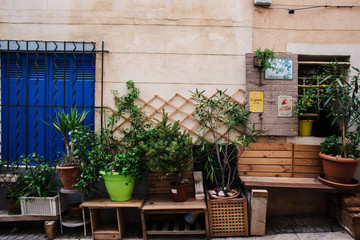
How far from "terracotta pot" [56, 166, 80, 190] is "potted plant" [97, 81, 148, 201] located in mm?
299

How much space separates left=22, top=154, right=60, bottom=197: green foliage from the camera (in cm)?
267

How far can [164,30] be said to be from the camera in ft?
10.1

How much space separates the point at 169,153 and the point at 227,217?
959mm

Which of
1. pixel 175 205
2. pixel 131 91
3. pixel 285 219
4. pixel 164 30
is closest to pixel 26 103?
pixel 131 91

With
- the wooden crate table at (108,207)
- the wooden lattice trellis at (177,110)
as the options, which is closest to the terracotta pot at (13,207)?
the wooden crate table at (108,207)

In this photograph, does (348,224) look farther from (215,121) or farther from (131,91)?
(131,91)

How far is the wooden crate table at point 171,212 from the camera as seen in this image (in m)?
2.52

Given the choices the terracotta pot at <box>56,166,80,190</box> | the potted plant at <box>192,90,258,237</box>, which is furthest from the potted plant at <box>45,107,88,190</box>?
the potted plant at <box>192,90,258,237</box>

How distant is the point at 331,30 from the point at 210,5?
1.60m

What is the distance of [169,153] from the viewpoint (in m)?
2.46

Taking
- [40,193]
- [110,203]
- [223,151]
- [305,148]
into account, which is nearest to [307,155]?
[305,148]

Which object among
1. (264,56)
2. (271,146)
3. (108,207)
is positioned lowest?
(108,207)

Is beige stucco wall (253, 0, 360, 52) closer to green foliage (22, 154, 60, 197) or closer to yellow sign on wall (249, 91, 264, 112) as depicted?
yellow sign on wall (249, 91, 264, 112)

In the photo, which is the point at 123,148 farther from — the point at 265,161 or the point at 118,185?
the point at 265,161
